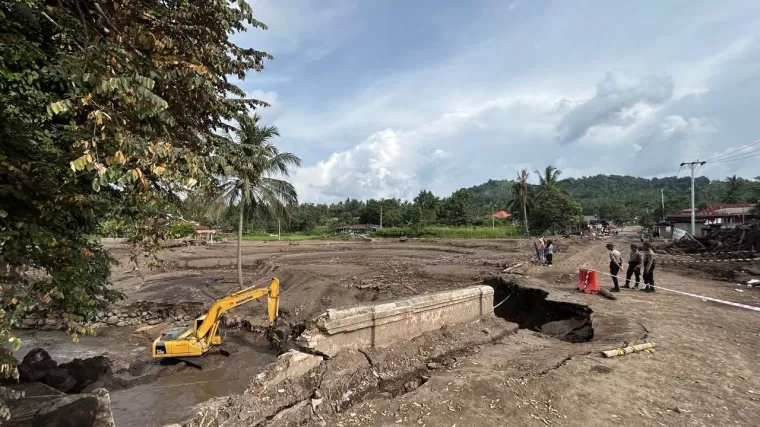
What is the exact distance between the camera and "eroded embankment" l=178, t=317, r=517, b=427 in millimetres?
3982

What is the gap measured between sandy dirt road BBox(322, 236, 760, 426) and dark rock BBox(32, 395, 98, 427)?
2543mm

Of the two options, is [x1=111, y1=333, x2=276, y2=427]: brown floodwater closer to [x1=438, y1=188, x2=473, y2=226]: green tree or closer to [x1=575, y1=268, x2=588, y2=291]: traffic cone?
[x1=575, y1=268, x2=588, y2=291]: traffic cone

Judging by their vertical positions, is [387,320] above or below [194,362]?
above

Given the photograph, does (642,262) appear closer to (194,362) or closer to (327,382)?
(327,382)

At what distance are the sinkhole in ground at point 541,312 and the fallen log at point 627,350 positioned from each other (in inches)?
65.5

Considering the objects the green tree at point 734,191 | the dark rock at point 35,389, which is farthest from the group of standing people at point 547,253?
the green tree at point 734,191

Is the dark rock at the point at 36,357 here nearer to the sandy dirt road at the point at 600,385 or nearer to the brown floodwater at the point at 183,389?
the brown floodwater at the point at 183,389

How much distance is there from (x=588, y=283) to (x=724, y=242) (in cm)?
1833

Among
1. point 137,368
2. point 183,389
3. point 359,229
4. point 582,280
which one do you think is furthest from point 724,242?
point 359,229

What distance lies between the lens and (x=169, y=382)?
8.95 m

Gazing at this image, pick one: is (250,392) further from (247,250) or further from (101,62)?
(247,250)

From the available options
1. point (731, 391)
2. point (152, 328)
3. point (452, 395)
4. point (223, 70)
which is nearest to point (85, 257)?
point (223, 70)

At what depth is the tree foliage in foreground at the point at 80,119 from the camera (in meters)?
2.75

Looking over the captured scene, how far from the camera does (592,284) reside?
10867 millimetres
